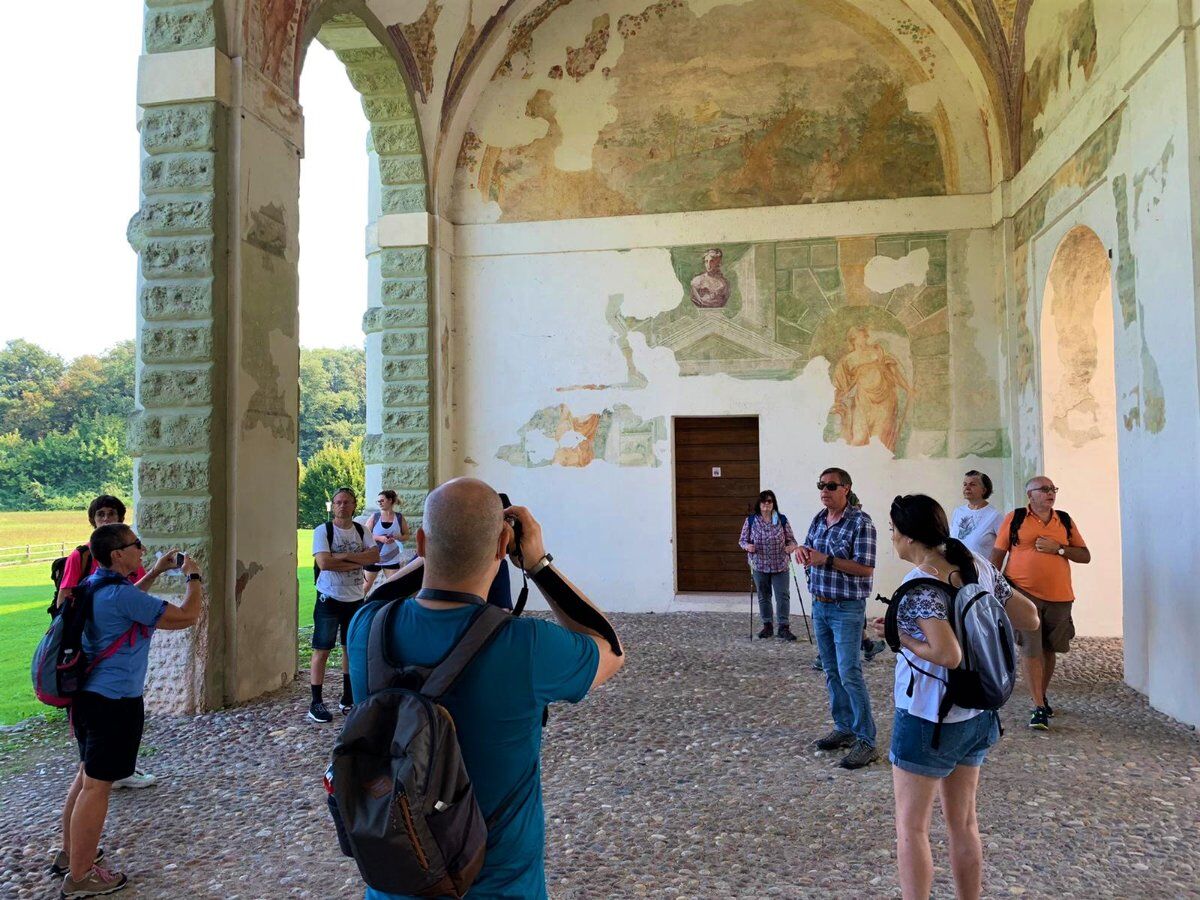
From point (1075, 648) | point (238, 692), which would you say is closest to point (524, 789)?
point (238, 692)

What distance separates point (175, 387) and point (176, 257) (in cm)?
99

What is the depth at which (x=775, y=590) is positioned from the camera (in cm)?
902

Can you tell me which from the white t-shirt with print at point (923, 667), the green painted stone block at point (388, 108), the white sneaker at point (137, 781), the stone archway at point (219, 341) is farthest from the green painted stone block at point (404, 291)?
the white t-shirt with print at point (923, 667)

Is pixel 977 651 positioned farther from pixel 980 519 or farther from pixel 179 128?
pixel 179 128

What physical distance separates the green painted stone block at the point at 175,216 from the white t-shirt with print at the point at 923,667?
5.84 m

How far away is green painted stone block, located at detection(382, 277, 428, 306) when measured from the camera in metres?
11.1

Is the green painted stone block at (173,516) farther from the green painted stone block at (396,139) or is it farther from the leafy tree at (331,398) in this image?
the leafy tree at (331,398)

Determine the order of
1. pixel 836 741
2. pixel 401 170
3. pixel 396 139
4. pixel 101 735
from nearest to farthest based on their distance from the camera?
pixel 101 735 < pixel 836 741 < pixel 396 139 < pixel 401 170

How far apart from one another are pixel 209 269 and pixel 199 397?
0.96 meters

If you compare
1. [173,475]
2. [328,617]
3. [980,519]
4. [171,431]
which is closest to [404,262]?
[171,431]

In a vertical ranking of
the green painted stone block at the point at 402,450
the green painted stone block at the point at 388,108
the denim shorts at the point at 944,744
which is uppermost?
the green painted stone block at the point at 388,108

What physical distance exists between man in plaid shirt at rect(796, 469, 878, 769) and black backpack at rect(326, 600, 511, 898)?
3.49 m

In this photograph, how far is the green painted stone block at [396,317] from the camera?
1114cm

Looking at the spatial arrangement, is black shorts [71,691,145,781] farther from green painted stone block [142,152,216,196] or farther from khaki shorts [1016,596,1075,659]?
khaki shorts [1016,596,1075,659]
